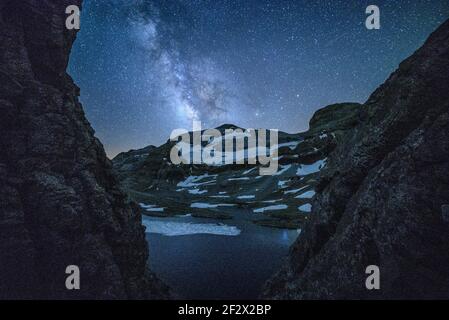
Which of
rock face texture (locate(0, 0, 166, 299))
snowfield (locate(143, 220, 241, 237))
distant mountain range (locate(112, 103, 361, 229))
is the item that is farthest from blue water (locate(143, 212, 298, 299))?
distant mountain range (locate(112, 103, 361, 229))

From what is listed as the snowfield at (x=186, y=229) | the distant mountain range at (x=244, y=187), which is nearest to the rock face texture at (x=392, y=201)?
the snowfield at (x=186, y=229)

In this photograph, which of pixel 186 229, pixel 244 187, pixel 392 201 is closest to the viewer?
pixel 392 201

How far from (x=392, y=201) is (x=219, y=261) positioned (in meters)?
30.8

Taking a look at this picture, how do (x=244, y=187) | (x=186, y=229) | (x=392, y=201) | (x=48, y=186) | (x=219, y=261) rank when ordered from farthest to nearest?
(x=244, y=187) < (x=186, y=229) < (x=219, y=261) < (x=48, y=186) < (x=392, y=201)

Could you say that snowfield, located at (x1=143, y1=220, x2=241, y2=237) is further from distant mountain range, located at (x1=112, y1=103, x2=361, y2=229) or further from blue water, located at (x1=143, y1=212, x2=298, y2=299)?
distant mountain range, located at (x1=112, y1=103, x2=361, y2=229)

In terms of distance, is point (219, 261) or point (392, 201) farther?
point (219, 261)

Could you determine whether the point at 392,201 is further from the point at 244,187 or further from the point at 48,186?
the point at 244,187

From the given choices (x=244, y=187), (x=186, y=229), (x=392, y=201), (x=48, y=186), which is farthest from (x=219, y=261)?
(x=244, y=187)

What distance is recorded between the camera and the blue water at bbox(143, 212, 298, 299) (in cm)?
2916

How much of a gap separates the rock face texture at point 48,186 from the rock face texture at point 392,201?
12.9 m

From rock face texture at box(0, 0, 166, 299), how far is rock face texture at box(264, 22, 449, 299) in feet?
42.3

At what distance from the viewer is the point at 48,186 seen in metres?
14.9

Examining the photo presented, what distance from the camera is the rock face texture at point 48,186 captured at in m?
14.0
